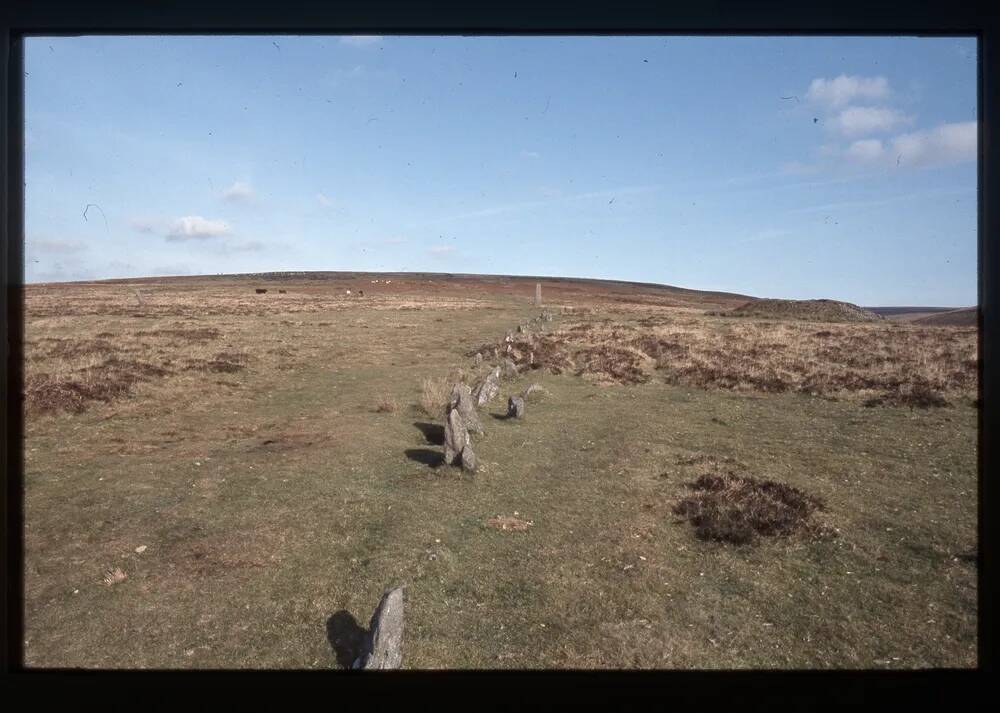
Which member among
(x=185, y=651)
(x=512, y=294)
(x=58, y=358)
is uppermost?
(x=512, y=294)

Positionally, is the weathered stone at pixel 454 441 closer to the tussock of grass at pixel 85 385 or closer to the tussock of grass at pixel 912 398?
the tussock of grass at pixel 85 385

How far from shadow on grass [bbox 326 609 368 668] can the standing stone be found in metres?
0.34

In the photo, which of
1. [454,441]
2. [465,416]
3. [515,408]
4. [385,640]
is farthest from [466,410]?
[385,640]

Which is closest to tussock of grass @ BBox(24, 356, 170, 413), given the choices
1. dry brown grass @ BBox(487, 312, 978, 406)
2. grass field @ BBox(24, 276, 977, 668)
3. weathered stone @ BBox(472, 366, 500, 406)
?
grass field @ BBox(24, 276, 977, 668)

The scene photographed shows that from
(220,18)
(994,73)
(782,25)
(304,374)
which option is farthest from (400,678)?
(304,374)

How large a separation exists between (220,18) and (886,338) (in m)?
28.8

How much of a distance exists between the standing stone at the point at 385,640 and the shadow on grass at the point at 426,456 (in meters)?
5.22

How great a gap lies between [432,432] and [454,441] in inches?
95.5

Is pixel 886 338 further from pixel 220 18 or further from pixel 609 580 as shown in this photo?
pixel 220 18

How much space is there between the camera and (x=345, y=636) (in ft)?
15.8

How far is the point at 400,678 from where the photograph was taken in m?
2.68

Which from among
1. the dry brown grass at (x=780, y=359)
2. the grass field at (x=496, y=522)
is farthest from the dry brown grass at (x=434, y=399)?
the dry brown grass at (x=780, y=359)

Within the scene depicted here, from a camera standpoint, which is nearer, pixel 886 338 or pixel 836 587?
pixel 836 587

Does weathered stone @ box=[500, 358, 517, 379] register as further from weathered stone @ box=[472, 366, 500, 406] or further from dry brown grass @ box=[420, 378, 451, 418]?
dry brown grass @ box=[420, 378, 451, 418]
